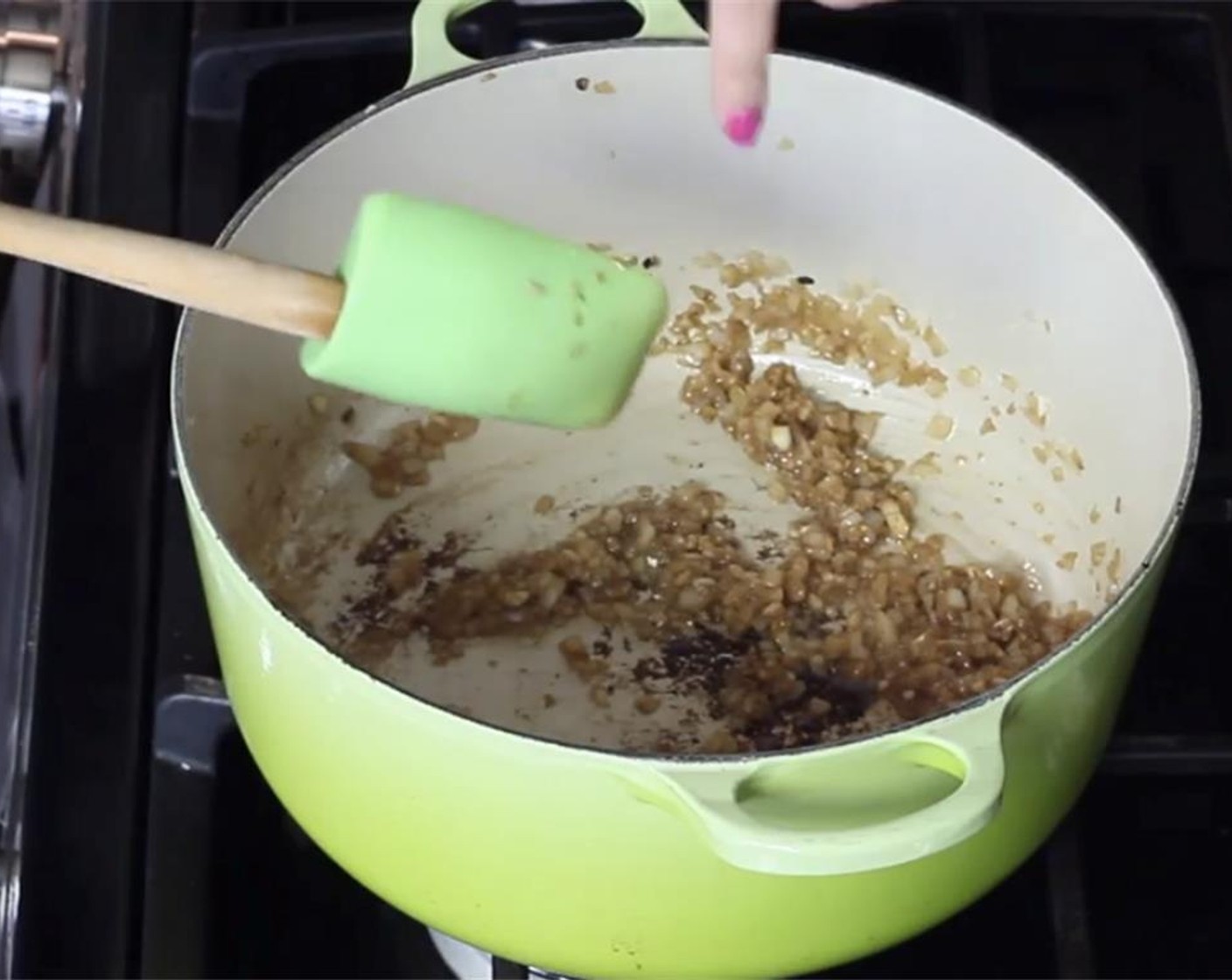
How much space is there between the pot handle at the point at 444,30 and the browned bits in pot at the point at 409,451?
6.9 inches

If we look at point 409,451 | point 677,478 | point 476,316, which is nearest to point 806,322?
point 677,478

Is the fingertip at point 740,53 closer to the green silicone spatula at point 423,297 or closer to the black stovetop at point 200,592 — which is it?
the green silicone spatula at point 423,297

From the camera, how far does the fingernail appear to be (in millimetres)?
690

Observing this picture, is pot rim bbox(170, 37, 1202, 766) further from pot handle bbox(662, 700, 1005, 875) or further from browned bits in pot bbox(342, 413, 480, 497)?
browned bits in pot bbox(342, 413, 480, 497)

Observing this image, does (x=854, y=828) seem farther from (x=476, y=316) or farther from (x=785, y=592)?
(x=785, y=592)

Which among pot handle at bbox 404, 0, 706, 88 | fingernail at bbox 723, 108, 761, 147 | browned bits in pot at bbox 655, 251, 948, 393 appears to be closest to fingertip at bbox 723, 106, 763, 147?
fingernail at bbox 723, 108, 761, 147

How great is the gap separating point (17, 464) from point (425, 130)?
23 centimetres

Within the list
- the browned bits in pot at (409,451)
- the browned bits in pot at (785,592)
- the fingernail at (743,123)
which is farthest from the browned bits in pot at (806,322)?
the fingernail at (743,123)

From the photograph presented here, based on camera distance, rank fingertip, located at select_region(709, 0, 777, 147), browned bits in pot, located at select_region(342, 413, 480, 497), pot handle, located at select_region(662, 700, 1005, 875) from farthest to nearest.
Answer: browned bits in pot, located at select_region(342, 413, 480, 497), fingertip, located at select_region(709, 0, 777, 147), pot handle, located at select_region(662, 700, 1005, 875)

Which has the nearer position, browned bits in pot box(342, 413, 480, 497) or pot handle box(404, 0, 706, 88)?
pot handle box(404, 0, 706, 88)

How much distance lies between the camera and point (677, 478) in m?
0.91

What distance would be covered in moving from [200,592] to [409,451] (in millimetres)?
188

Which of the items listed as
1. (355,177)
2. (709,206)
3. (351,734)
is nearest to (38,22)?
(355,177)

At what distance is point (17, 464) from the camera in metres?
0.79
